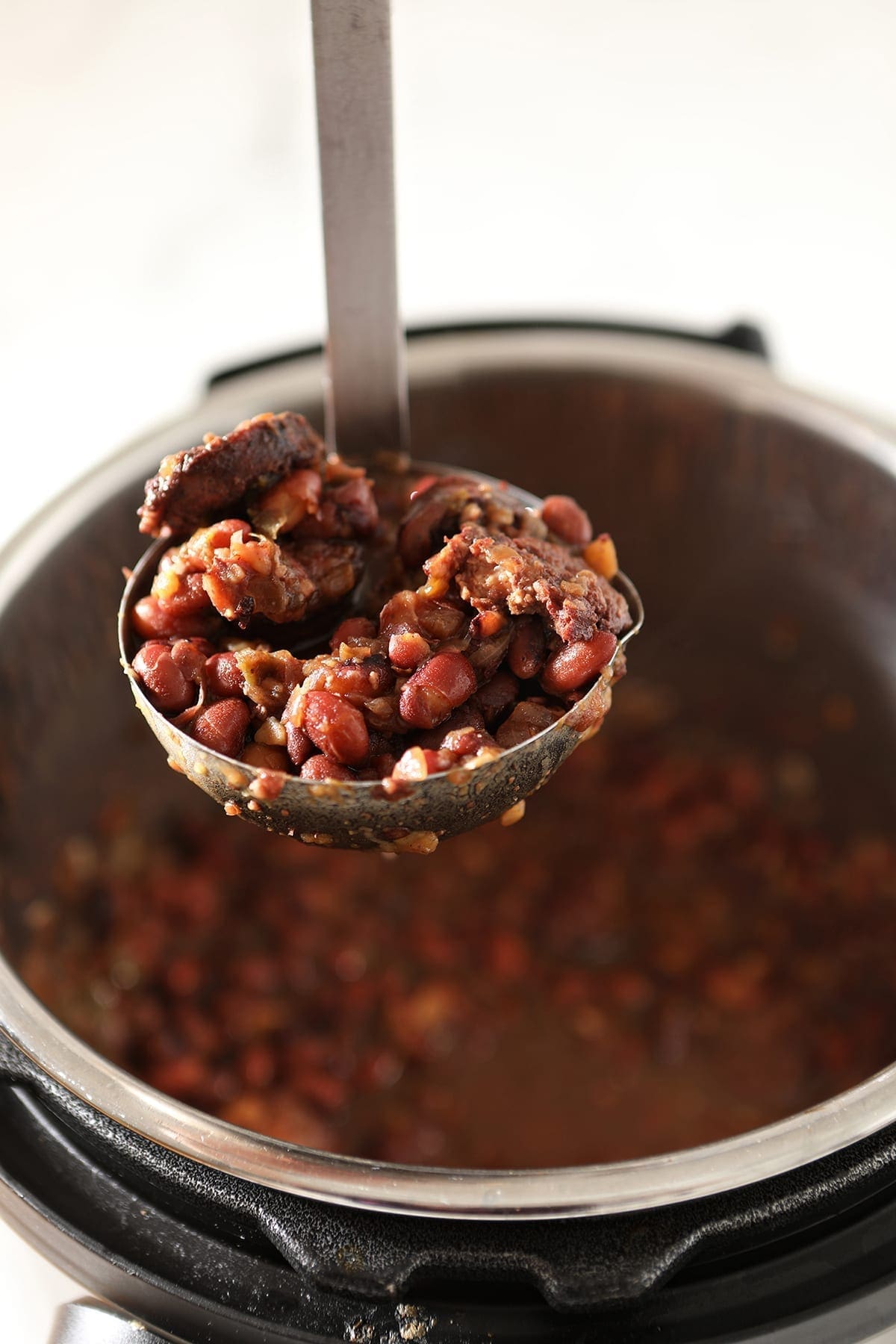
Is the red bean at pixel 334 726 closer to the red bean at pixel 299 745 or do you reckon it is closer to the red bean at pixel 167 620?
the red bean at pixel 299 745

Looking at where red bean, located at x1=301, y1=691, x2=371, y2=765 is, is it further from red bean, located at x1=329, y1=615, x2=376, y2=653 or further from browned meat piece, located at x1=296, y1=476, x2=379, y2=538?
browned meat piece, located at x1=296, y1=476, x2=379, y2=538

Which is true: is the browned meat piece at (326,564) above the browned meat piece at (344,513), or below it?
below

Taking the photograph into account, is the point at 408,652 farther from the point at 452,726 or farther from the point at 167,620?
the point at 167,620

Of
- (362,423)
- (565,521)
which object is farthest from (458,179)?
(565,521)

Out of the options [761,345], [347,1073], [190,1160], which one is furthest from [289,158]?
[190,1160]

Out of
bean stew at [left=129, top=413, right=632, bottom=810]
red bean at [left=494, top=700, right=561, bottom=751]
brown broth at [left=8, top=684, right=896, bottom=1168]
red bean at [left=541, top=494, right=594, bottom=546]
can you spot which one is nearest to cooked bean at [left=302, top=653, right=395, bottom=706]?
bean stew at [left=129, top=413, right=632, bottom=810]

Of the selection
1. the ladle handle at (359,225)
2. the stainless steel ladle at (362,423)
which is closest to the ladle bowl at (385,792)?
the stainless steel ladle at (362,423)
